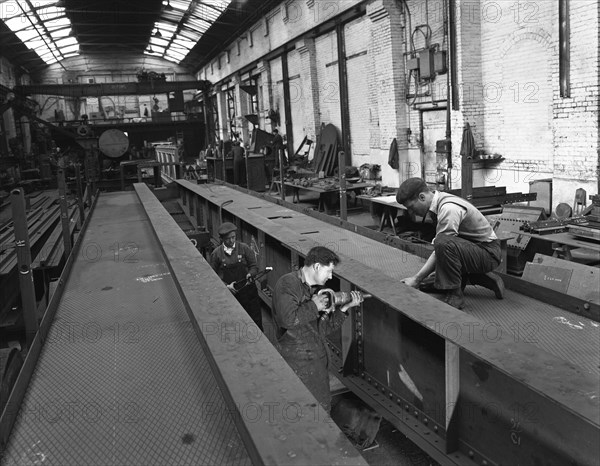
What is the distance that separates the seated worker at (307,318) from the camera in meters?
3.19

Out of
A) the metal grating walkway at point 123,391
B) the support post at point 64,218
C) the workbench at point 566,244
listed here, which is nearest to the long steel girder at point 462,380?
the metal grating walkway at point 123,391

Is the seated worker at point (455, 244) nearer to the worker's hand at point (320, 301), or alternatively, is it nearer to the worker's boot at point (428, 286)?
the worker's boot at point (428, 286)

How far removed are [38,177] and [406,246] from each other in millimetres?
16955

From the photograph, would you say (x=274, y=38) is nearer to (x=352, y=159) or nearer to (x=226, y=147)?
(x=226, y=147)

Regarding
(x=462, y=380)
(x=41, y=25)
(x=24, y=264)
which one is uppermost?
(x=41, y=25)

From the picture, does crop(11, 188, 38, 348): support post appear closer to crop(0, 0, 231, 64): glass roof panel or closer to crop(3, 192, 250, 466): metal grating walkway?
crop(3, 192, 250, 466): metal grating walkway

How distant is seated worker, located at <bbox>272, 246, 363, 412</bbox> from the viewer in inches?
126

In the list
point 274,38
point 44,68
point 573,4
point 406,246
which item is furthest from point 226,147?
point 44,68

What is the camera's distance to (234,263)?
5.06 meters

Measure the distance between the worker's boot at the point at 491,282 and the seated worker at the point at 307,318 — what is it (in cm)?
112

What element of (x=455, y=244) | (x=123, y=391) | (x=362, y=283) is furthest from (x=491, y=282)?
(x=123, y=391)

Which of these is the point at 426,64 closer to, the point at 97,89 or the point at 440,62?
the point at 440,62

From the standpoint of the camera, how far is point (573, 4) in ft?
24.8

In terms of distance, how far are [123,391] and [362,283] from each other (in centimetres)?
166
